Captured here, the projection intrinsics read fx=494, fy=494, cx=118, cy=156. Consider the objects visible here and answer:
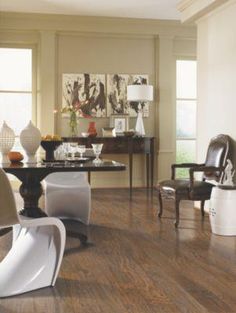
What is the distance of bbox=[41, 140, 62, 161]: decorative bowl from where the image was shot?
164 inches

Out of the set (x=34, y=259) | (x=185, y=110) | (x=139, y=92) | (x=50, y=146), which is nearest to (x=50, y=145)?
(x=50, y=146)

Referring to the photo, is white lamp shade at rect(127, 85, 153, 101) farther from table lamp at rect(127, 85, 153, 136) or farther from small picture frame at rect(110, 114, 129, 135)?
small picture frame at rect(110, 114, 129, 135)

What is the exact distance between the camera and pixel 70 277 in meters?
3.30

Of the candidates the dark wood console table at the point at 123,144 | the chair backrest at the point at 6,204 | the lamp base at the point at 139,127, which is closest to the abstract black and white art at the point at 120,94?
the lamp base at the point at 139,127

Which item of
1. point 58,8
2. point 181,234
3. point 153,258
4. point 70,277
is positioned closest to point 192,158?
point 58,8

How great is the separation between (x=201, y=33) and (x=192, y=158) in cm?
279

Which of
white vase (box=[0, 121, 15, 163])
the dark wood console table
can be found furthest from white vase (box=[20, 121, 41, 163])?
the dark wood console table

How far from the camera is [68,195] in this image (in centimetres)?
496

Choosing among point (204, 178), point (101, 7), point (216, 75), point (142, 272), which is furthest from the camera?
point (101, 7)

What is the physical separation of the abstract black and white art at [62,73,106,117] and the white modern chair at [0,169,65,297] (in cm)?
479

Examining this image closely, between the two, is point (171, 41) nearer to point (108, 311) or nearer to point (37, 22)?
point (37, 22)

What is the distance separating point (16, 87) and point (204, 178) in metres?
3.78

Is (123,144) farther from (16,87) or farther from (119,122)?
(16,87)

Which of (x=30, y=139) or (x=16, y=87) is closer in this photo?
(x=30, y=139)
